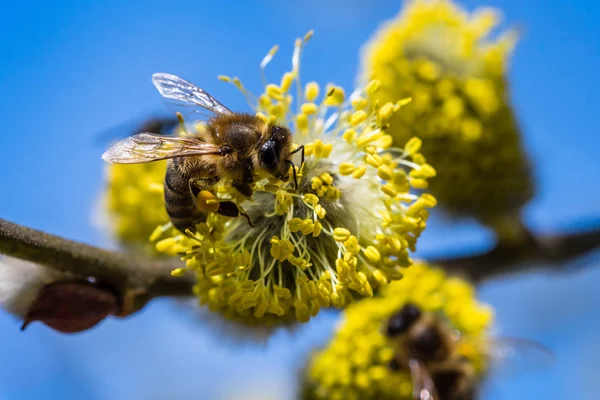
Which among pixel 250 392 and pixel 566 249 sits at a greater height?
pixel 566 249

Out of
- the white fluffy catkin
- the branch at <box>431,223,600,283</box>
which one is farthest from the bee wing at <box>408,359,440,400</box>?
the white fluffy catkin

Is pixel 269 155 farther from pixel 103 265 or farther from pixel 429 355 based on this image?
pixel 429 355

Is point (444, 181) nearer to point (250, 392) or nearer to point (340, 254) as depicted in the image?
point (340, 254)

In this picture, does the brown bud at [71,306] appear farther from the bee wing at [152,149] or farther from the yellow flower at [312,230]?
the bee wing at [152,149]

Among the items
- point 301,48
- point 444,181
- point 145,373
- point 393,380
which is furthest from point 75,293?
point 145,373

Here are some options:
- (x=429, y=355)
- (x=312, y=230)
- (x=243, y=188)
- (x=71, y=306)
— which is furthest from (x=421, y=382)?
(x=71, y=306)

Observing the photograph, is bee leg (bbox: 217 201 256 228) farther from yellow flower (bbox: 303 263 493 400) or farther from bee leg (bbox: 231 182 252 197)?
yellow flower (bbox: 303 263 493 400)

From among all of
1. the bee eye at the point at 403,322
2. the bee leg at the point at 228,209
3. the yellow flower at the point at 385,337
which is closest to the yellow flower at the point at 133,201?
the yellow flower at the point at 385,337
